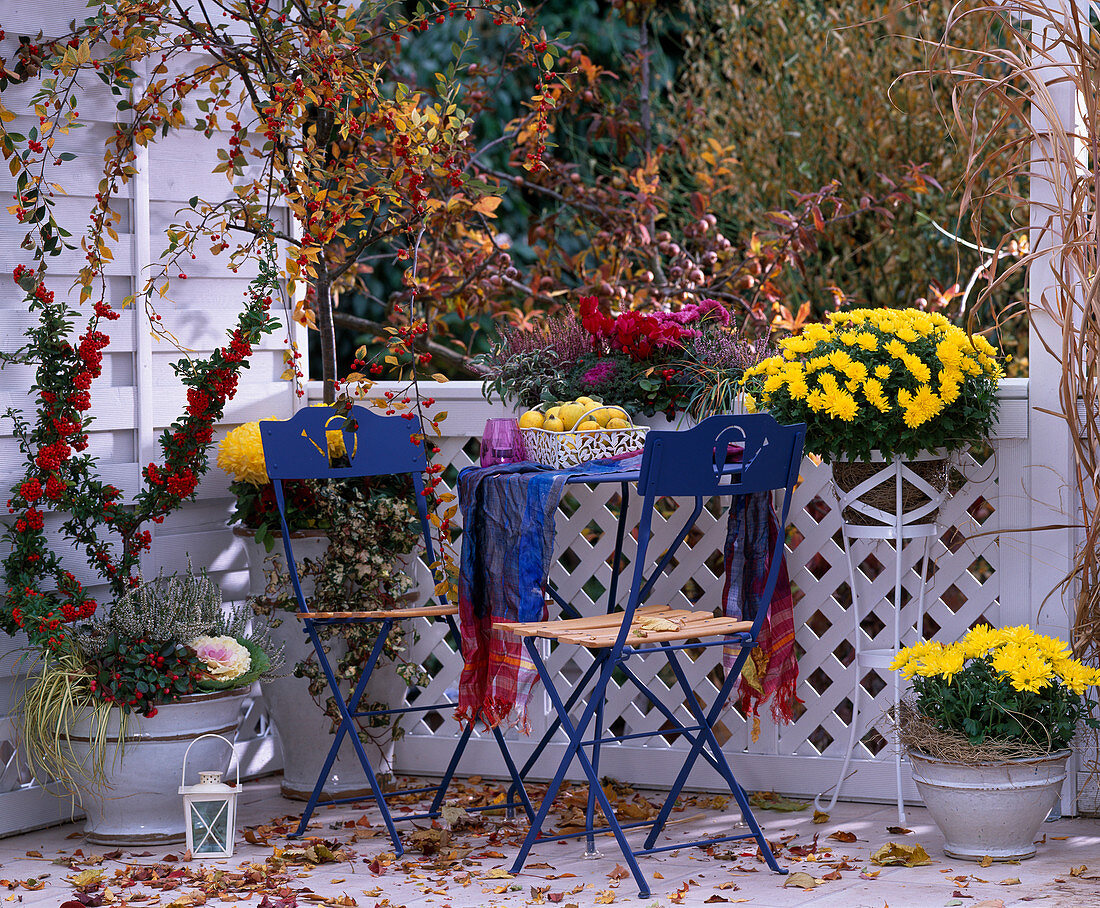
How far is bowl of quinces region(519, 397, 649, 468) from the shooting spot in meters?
3.48

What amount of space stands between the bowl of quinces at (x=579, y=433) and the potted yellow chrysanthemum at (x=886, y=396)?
366 millimetres

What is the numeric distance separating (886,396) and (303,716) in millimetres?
1811

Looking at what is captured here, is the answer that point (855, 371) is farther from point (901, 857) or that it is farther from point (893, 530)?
point (901, 857)

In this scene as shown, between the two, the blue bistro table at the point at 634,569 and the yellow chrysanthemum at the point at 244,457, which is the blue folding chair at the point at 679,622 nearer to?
the blue bistro table at the point at 634,569

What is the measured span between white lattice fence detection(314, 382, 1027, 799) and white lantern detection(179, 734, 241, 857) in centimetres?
93

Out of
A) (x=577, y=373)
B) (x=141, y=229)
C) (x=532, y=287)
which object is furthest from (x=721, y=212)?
(x=141, y=229)

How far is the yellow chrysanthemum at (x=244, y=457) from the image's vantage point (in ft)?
12.8

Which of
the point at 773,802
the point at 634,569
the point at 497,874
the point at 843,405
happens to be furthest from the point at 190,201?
the point at 773,802

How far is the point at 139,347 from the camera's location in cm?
392

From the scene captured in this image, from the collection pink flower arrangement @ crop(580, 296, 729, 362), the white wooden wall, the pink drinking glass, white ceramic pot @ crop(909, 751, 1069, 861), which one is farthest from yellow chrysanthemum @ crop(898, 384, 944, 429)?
the white wooden wall

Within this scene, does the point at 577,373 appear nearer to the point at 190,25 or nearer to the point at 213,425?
the point at 213,425

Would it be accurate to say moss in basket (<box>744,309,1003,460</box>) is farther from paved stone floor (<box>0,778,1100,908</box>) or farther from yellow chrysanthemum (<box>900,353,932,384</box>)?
paved stone floor (<box>0,778,1100,908</box>)

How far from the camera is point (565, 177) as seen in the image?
5.34 metres

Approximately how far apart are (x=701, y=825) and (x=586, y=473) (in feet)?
3.20
